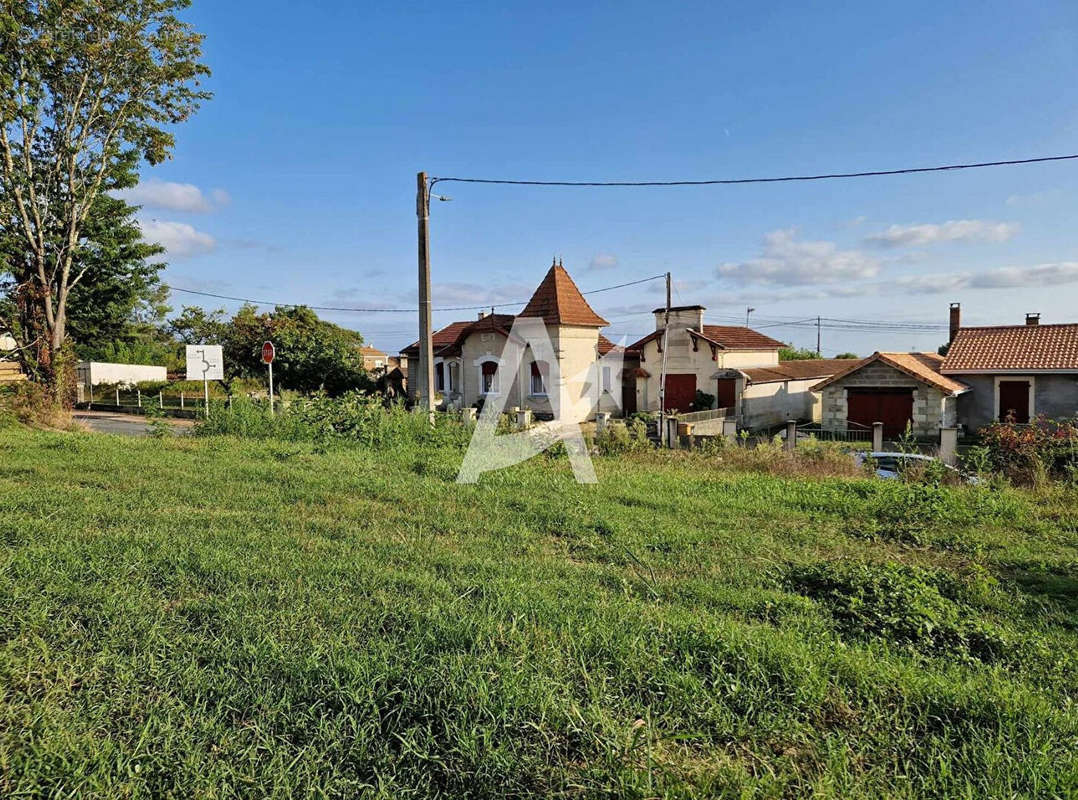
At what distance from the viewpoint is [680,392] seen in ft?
81.5

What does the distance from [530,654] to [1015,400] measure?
23.4 metres

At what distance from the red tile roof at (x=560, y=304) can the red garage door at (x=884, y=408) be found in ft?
30.5

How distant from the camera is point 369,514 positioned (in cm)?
609

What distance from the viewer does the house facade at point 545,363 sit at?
21578 mm

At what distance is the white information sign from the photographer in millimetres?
19297

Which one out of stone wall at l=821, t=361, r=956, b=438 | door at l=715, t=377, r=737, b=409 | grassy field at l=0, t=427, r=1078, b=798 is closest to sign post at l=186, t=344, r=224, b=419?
grassy field at l=0, t=427, r=1078, b=798

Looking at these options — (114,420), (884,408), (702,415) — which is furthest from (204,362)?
(884,408)

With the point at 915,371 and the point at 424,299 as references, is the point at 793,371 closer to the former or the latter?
the point at 915,371

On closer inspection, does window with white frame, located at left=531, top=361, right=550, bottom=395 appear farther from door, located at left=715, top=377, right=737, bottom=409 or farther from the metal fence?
the metal fence

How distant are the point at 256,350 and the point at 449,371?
974 centimetres

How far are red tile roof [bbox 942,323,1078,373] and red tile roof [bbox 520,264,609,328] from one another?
1261cm

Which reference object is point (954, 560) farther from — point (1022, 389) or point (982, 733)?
point (1022, 389)

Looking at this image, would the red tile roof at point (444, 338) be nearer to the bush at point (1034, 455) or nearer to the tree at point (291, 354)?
the tree at point (291, 354)

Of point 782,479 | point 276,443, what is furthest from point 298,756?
point 276,443
